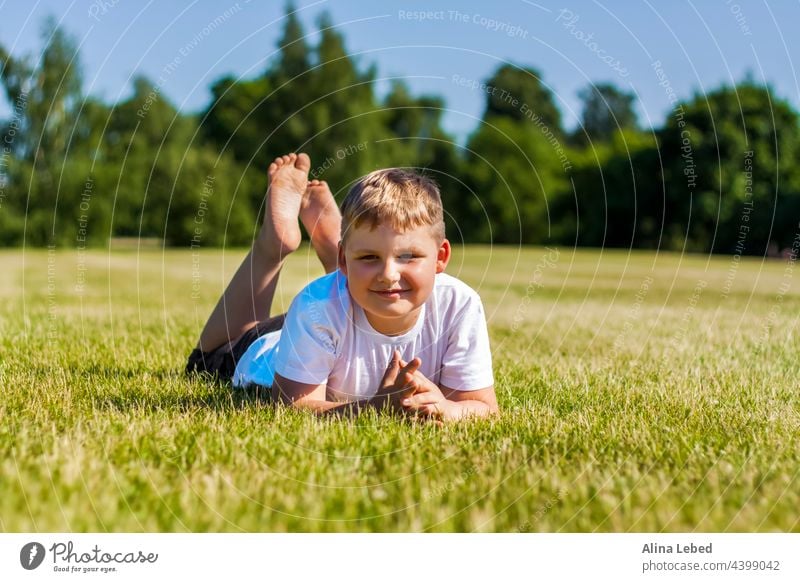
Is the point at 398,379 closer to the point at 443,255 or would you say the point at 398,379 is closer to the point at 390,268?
the point at 390,268

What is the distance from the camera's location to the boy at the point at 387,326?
12.8ft

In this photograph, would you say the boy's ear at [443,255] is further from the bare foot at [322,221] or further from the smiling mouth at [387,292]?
the bare foot at [322,221]

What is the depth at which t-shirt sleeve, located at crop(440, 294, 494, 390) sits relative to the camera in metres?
4.25

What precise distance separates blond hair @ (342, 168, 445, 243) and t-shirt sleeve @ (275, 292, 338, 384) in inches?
15.7

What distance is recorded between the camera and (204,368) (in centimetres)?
539

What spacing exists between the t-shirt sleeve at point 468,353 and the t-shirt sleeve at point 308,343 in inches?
24.0

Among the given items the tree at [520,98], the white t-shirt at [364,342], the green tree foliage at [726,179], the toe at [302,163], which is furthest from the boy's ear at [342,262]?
the green tree foliage at [726,179]

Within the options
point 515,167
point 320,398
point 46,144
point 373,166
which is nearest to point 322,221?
point 320,398

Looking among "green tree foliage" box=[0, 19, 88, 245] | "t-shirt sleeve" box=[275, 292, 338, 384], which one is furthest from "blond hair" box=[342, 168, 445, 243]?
"green tree foliage" box=[0, 19, 88, 245]

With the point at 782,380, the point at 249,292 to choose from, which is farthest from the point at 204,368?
the point at 782,380

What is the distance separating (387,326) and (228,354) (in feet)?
→ 5.18

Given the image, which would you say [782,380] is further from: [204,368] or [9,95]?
[9,95]

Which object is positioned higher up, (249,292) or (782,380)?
(249,292)
